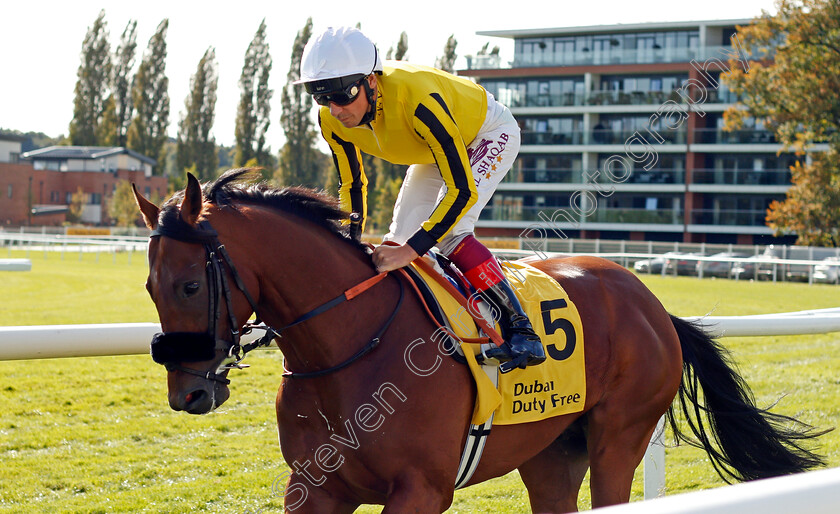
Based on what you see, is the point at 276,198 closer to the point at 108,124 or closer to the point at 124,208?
the point at 124,208

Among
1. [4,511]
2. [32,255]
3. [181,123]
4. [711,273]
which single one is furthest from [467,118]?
[181,123]

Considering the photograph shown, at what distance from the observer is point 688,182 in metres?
35.7

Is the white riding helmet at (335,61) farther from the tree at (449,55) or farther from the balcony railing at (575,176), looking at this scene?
the tree at (449,55)

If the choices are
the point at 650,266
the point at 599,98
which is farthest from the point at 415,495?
the point at 599,98

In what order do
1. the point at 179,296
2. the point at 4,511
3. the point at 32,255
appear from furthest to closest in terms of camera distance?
the point at 32,255 → the point at 4,511 → the point at 179,296

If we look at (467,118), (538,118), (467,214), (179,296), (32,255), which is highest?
(538,118)

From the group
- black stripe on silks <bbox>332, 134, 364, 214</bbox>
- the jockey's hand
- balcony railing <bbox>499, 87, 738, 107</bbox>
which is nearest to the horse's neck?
the jockey's hand

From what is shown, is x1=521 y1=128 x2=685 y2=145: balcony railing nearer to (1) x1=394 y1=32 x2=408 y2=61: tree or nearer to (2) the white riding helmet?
(1) x1=394 y1=32 x2=408 y2=61: tree

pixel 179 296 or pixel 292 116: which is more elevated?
pixel 292 116

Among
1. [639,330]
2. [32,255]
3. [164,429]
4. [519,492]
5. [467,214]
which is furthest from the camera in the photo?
[32,255]

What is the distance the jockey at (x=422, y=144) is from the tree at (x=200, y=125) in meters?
50.4

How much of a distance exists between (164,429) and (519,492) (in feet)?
8.19

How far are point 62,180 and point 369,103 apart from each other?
64793mm

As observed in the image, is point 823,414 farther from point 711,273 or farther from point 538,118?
point 538,118
